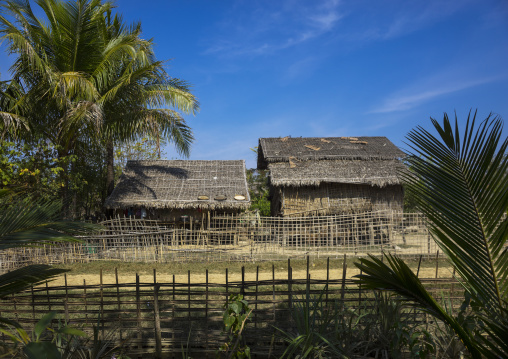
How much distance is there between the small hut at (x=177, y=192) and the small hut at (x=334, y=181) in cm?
168

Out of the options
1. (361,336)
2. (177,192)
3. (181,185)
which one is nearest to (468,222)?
(361,336)

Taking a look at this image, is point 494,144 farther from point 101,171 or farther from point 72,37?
point 101,171

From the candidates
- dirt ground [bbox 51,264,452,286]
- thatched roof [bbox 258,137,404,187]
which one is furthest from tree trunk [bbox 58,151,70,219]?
thatched roof [bbox 258,137,404,187]

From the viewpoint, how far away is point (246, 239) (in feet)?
40.8

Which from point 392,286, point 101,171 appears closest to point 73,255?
point 101,171

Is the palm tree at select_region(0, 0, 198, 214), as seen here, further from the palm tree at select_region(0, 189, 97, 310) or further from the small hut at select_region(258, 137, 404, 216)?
the palm tree at select_region(0, 189, 97, 310)

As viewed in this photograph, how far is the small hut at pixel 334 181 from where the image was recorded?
50.8 ft

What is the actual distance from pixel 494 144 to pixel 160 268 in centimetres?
921

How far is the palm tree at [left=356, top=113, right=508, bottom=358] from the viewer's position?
238 cm

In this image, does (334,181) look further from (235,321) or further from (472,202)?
(472,202)

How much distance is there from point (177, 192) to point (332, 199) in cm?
617

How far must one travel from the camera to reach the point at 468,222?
2.52 metres

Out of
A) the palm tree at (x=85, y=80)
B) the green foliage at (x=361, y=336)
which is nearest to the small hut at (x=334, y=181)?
the palm tree at (x=85, y=80)

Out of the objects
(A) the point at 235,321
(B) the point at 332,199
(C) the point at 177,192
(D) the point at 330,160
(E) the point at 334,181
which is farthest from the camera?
(D) the point at 330,160
